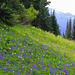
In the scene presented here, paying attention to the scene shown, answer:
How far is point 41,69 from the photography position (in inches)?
194

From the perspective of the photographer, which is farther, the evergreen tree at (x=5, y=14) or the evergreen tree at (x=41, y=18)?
the evergreen tree at (x=41, y=18)

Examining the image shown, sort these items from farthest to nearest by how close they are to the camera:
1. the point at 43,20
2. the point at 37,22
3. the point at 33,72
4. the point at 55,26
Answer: the point at 55,26 < the point at 43,20 < the point at 37,22 < the point at 33,72

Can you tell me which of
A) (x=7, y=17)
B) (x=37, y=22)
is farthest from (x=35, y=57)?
(x=37, y=22)

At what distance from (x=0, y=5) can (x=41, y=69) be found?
20.5ft

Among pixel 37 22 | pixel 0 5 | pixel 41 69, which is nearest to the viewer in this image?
pixel 41 69

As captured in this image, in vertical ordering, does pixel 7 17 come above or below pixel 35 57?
above

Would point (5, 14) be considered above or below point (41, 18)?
above

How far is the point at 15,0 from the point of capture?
1312cm

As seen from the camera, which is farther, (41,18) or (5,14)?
(41,18)

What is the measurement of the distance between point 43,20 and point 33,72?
25.1m

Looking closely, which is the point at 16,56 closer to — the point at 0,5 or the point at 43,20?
the point at 0,5

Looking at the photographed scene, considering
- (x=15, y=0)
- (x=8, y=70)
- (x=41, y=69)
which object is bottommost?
(x=41, y=69)

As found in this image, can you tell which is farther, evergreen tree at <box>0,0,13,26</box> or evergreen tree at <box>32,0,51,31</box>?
evergreen tree at <box>32,0,51,31</box>

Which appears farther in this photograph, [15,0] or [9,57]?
[15,0]
